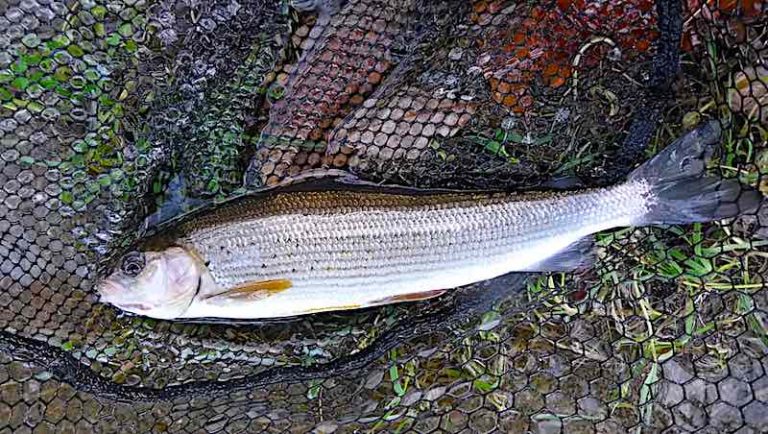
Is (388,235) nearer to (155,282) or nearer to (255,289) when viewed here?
(255,289)

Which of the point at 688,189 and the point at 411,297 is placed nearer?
the point at 688,189

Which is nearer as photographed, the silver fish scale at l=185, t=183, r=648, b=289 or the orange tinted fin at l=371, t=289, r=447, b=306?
the silver fish scale at l=185, t=183, r=648, b=289

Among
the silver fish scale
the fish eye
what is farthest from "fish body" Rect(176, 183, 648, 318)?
the fish eye

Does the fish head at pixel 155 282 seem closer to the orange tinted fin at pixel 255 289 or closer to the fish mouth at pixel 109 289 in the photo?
the fish mouth at pixel 109 289

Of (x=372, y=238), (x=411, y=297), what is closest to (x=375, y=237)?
(x=372, y=238)

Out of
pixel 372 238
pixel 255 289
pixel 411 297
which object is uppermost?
pixel 372 238

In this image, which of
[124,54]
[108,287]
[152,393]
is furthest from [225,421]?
[124,54]

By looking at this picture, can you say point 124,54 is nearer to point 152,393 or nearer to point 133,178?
point 133,178

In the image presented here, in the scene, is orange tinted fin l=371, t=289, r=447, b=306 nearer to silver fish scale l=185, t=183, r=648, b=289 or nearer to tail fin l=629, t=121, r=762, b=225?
silver fish scale l=185, t=183, r=648, b=289
